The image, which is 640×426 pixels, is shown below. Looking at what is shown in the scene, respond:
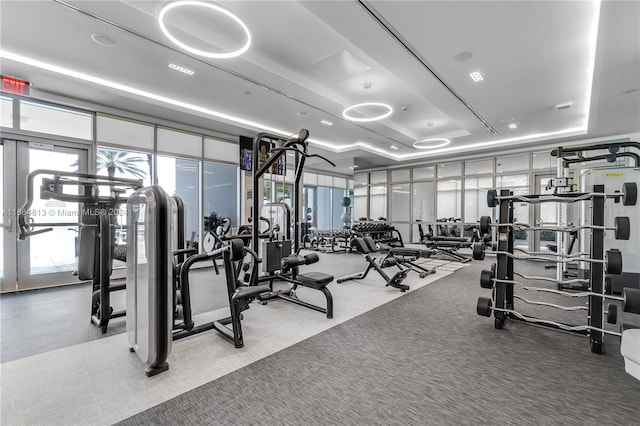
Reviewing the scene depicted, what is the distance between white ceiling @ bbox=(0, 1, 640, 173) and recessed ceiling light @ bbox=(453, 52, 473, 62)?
0.03 metres

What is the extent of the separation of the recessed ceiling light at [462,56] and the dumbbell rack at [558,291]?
217 centimetres

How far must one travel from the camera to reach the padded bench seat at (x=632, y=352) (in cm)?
203

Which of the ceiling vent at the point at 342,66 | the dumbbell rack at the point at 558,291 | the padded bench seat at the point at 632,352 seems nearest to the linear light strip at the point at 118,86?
the ceiling vent at the point at 342,66

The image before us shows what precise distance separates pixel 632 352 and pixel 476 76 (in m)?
4.24

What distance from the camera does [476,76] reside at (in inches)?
184

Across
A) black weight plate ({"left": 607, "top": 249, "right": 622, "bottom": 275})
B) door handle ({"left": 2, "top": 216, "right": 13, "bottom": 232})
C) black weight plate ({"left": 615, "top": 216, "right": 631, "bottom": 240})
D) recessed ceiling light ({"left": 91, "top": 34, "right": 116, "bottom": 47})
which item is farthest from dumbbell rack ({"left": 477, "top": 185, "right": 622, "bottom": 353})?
door handle ({"left": 2, "top": 216, "right": 13, "bottom": 232})

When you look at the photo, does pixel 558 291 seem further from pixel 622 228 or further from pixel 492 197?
pixel 492 197

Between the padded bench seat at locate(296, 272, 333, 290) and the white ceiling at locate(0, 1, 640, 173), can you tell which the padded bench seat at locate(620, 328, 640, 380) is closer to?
the padded bench seat at locate(296, 272, 333, 290)

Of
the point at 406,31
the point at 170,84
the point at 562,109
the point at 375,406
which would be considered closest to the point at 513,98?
the point at 562,109

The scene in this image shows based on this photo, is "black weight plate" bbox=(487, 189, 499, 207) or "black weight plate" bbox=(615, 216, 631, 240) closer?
"black weight plate" bbox=(615, 216, 631, 240)

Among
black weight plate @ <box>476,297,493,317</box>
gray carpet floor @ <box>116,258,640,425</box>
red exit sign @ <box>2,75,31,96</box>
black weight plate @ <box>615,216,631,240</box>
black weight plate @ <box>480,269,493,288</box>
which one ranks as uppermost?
red exit sign @ <box>2,75,31,96</box>

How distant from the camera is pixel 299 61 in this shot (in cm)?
455

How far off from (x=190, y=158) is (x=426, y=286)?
6077 millimetres

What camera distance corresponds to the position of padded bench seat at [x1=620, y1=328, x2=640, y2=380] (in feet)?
6.64
